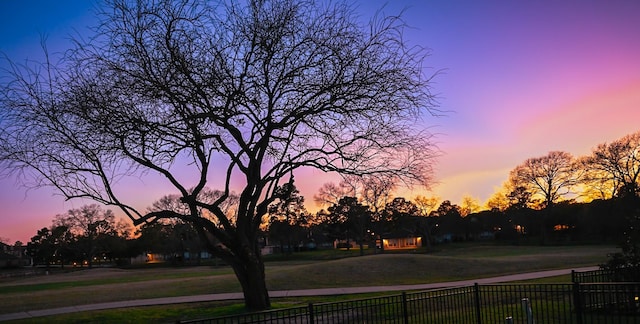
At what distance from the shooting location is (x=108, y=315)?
20703 mm

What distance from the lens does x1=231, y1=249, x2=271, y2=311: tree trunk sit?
18.9m

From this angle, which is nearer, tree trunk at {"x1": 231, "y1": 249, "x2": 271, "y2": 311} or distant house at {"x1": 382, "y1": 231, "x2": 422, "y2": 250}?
tree trunk at {"x1": 231, "y1": 249, "x2": 271, "y2": 311}

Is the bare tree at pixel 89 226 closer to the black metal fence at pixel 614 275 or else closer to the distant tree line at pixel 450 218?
the distant tree line at pixel 450 218

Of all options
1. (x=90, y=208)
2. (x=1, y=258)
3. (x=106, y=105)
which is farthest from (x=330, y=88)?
(x=1, y=258)

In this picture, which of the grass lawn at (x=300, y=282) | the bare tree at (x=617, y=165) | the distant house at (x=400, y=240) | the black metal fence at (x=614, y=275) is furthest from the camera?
the distant house at (x=400, y=240)

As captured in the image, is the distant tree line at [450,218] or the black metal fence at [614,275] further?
the distant tree line at [450,218]

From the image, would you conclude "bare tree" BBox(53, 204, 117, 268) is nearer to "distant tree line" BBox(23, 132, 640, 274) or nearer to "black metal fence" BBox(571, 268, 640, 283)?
"distant tree line" BBox(23, 132, 640, 274)

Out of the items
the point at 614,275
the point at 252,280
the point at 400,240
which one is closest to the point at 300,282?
the point at 252,280

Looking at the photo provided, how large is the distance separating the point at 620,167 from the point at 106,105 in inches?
2785

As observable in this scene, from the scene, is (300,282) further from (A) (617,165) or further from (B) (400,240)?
(B) (400,240)

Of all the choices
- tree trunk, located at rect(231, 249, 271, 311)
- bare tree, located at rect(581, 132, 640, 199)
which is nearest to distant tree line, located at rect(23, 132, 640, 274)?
bare tree, located at rect(581, 132, 640, 199)

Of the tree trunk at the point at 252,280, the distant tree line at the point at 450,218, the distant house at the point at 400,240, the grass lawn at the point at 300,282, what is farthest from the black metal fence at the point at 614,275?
the distant house at the point at 400,240

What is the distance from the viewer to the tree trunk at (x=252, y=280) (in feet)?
61.9

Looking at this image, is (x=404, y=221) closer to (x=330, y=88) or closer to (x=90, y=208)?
(x=90, y=208)
